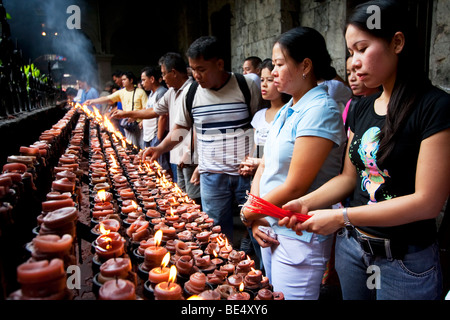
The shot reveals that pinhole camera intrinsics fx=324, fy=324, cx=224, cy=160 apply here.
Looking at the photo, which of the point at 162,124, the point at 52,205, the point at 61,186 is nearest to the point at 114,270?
the point at 52,205

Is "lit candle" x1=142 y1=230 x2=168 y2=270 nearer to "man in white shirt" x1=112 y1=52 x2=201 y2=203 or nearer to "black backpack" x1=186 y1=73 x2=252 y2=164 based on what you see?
"black backpack" x1=186 y1=73 x2=252 y2=164

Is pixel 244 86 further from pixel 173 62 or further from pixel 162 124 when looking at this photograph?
pixel 162 124

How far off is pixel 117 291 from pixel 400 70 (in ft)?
4.55

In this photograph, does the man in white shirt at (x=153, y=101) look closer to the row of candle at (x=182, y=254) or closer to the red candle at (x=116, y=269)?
the row of candle at (x=182, y=254)

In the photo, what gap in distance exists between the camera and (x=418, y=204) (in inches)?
49.8

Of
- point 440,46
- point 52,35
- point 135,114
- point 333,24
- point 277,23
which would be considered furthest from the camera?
point 52,35

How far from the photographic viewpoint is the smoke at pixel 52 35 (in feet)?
49.1

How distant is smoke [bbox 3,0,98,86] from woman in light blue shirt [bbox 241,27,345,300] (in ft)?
51.8

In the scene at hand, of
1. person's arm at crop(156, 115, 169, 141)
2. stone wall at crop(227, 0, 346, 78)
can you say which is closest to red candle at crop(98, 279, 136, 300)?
person's arm at crop(156, 115, 169, 141)

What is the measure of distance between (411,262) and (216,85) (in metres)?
2.21

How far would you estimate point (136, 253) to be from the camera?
1.35 metres

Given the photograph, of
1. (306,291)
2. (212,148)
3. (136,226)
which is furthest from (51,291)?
(212,148)

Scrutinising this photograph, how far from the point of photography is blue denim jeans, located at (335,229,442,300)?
138 centimetres
